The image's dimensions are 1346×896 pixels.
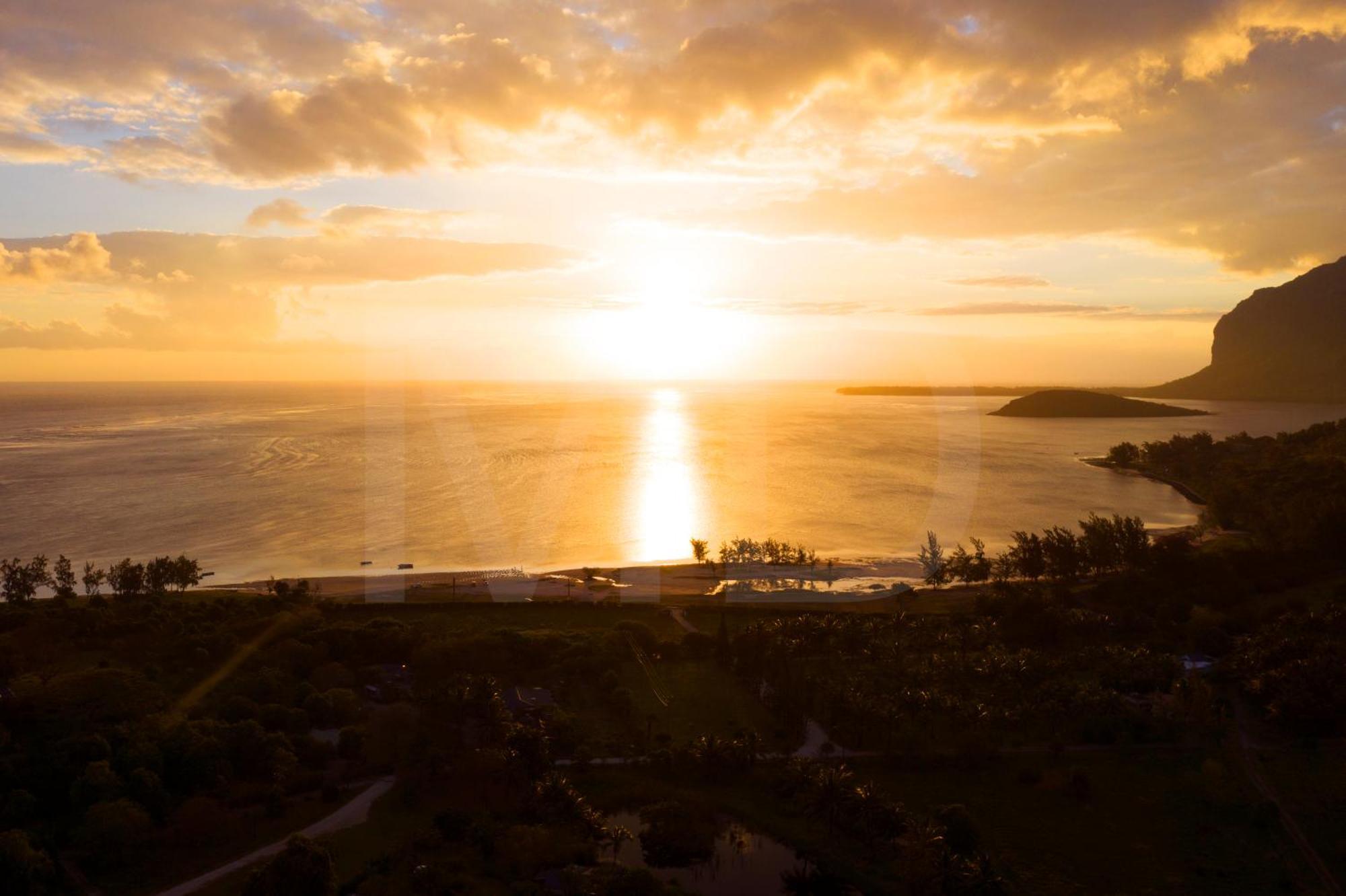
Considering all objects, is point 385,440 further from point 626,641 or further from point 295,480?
point 626,641

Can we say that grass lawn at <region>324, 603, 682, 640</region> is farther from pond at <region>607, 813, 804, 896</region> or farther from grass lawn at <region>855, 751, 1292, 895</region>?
grass lawn at <region>855, 751, 1292, 895</region>

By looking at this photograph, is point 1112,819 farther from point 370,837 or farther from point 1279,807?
point 370,837

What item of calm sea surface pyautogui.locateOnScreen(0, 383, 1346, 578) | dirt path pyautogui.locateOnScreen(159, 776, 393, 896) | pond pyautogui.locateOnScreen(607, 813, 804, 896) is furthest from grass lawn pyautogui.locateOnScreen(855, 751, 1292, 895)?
calm sea surface pyautogui.locateOnScreen(0, 383, 1346, 578)

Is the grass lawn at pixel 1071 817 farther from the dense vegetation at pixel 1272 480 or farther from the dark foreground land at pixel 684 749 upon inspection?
the dense vegetation at pixel 1272 480

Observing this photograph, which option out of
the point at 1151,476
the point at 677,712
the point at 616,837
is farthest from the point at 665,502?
the point at 616,837

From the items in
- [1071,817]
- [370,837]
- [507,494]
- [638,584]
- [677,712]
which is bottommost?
[1071,817]

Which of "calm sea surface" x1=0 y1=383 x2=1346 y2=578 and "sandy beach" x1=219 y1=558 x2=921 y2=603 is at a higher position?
"calm sea surface" x1=0 y1=383 x2=1346 y2=578
